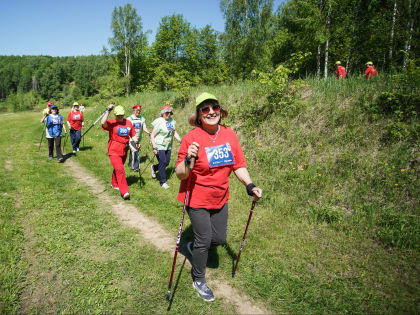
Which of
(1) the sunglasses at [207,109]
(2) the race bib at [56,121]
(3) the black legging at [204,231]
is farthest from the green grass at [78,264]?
(2) the race bib at [56,121]

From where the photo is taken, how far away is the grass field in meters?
3.39

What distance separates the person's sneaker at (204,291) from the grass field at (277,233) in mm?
73

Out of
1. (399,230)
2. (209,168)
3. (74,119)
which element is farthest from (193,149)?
(74,119)

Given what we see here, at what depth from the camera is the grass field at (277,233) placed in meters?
3.39

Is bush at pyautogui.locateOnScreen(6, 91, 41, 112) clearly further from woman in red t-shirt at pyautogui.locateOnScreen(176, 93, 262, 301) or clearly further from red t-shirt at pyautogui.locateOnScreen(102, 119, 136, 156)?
woman in red t-shirt at pyautogui.locateOnScreen(176, 93, 262, 301)

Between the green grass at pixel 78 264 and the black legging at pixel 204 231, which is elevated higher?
the black legging at pixel 204 231

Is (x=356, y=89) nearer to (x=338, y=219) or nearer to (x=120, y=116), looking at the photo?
(x=338, y=219)

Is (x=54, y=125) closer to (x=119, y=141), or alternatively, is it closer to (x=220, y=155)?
(x=119, y=141)

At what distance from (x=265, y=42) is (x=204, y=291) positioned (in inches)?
1207

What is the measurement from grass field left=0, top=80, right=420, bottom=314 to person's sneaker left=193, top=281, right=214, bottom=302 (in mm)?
73

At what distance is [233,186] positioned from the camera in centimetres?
711

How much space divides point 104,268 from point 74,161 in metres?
8.29

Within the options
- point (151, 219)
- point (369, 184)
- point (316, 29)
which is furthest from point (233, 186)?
point (316, 29)

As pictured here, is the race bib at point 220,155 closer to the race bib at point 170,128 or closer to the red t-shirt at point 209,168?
the red t-shirt at point 209,168
